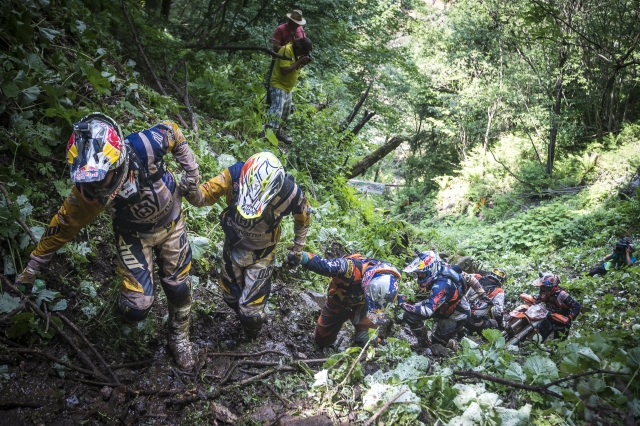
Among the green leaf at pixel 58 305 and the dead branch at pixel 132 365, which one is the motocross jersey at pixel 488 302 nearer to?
the dead branch at pixel 132 365

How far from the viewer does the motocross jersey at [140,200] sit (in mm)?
3287

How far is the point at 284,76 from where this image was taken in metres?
8.07

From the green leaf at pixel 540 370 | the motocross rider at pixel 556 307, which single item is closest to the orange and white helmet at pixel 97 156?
the green leaf at pixel 540 370

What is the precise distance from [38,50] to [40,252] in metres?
3.28

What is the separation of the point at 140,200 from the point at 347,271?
2.48 m

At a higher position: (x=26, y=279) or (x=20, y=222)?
(x=20, y=222)

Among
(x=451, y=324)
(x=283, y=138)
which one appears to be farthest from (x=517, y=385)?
(x=283, y=138)

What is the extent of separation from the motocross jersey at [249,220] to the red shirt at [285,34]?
14.0 ft

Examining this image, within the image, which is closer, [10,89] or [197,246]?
[10,89]

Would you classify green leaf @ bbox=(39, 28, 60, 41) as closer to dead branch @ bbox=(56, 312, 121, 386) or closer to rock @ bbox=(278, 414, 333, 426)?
dead branch @ bbox=(56, 312, 121, 386)

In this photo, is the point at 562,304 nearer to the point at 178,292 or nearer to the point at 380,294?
the point at 380,294

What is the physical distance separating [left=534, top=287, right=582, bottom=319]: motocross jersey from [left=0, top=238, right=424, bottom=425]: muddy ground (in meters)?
4.71

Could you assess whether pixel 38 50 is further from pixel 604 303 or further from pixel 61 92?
pixel 604 303

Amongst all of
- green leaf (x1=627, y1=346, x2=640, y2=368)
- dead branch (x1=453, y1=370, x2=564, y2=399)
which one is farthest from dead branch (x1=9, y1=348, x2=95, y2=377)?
green leaf (x1=627, y1=346, x2=640, y2=368)
